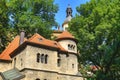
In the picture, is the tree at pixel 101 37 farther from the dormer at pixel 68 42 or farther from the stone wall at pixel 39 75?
the stone wall at pixel 39 75

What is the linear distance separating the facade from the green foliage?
745 cm

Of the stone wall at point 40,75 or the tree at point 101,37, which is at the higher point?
the tree at point 101,37

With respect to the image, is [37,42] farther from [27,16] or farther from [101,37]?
[27,16]

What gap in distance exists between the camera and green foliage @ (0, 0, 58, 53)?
45312 millimetres

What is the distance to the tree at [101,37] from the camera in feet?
122

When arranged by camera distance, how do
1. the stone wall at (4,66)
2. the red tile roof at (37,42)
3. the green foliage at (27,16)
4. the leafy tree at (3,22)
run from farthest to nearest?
1. the green foliage at (27,16)
2. the leafy tree at (3,22)
3. the stone wall at (4,66)
4. the red tile roof at (37,42)

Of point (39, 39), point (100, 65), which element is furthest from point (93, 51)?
point (39, 39)

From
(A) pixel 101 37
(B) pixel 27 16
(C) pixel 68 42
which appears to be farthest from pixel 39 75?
(B) pixel 27 16

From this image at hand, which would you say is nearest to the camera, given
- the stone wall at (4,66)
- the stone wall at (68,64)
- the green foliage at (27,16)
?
the stone wall at (68,64)

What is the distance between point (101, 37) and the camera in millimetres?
38312

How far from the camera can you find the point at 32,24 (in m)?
45.8

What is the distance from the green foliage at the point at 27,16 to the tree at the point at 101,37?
6893 millimetres

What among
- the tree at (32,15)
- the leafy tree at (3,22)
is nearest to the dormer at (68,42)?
the tree at (32,15)

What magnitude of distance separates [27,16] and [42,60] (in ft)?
45.8
